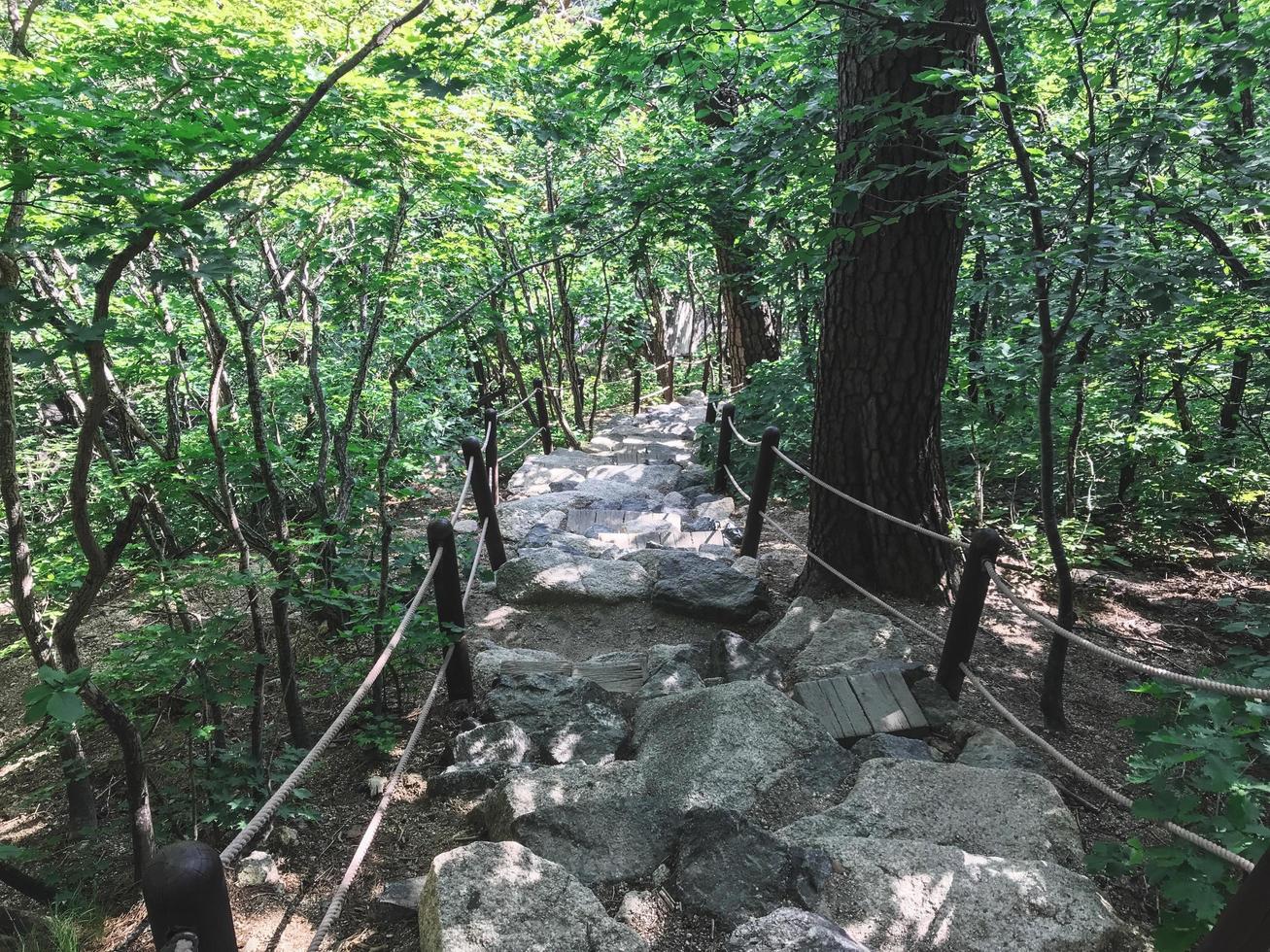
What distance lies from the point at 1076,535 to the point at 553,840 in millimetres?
4312

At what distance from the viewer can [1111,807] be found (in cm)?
274

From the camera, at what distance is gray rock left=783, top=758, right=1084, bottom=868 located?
2355 millimetres

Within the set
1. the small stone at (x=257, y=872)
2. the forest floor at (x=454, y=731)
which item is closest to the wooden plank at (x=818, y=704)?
the forest floor at (x=454, y=731)

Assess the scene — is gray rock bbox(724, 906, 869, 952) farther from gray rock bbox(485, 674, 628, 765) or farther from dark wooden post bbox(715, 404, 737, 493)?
dark wooden post bbox(715, 404, 737, 493)

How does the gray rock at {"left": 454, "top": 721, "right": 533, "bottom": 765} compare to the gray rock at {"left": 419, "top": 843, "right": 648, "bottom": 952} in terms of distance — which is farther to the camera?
the gray rock at {"left": 454, "top": 721, "right": 533, "bottom": 765}

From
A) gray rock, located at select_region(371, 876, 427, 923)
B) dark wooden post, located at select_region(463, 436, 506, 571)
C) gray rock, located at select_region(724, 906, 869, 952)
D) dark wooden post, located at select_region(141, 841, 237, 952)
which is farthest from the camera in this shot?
dark wooden post, located at select_region(463, 436, 506, 571)

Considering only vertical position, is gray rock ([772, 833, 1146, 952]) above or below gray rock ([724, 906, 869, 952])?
below

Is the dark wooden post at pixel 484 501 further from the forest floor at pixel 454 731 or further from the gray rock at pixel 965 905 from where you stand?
the gray rock at pixel 965 905

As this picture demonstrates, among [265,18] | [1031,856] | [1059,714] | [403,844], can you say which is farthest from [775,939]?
[265,18]

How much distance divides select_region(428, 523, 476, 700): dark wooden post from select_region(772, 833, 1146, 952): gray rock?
2.00 m

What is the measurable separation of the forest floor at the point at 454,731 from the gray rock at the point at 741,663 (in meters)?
0.75

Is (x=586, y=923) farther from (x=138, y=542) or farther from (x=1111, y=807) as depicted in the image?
(x=138, y=542)

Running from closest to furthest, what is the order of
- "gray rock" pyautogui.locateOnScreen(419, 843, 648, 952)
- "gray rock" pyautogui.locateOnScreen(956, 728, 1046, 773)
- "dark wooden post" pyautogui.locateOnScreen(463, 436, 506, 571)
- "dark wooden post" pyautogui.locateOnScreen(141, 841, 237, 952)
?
"dark wooden post" pyautogui.locateOnScreen(141, 841, 237, 952) < "gray rock" pyautogui.locateOnScreen(419, 843, 648, 952) < "gray rock" pyautogui.locateOnScreen(956, 728, 1046, 773) < "dark wooden post" pyautogui.locateOnScreen(463, 436, 506, 571)

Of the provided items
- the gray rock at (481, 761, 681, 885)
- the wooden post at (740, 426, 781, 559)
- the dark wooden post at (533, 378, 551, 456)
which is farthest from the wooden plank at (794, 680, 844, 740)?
the dark wooden post at (533, 378, 551, 456)
